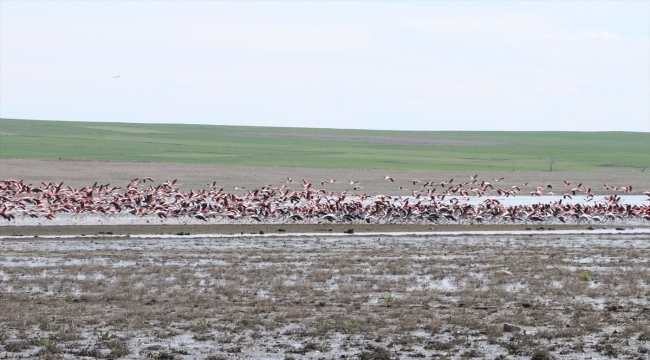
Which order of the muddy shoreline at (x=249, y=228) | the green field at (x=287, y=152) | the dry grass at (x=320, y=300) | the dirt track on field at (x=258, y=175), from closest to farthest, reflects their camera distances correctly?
the dry grass at (x=320, y=300), the muddy shoreline at (x=249, y=228), the dirt track on field at (x=258, y=175), the green field at (x=287, y=152)

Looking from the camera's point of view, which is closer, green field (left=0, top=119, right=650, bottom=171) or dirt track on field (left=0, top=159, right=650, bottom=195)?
dirt track on field (left=0, top=159, right=650, bottom=195)

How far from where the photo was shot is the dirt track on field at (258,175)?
61188 millimetres

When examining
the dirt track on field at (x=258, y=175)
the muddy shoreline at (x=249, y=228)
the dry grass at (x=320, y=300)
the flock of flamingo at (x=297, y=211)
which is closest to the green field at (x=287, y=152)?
the dirt track on field at (x=258, y=175)

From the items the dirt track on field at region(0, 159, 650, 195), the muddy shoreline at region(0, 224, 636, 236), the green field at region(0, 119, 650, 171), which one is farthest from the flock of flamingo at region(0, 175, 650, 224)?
the green field at region(0, 119, 650, 171)

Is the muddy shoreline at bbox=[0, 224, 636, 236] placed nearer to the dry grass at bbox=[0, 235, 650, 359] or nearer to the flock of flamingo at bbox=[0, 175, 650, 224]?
the flock of flamingo at bbox=[0, 175, 650, 224]

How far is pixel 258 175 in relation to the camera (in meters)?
69.6

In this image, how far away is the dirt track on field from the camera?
6119 cm

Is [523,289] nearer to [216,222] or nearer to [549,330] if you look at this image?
[549,330]

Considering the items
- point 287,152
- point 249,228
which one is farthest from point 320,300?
point 287,152

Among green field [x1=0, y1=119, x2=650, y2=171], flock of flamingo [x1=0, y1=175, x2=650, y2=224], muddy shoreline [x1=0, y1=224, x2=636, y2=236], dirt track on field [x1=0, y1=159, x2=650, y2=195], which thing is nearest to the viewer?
muddy shoreline [x1=0, y1=224, x2=636, y2=236]

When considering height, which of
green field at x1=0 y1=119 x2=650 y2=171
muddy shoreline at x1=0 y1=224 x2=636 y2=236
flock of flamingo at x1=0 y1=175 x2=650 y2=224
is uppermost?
green field at x1=0 y1=119 x2=650 y2=171

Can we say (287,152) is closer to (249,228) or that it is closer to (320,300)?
(249,228)

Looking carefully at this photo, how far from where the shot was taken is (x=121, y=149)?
100438mm

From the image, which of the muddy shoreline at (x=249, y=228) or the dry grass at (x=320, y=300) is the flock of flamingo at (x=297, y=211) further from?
the dry grass at (x=320, y=300)
